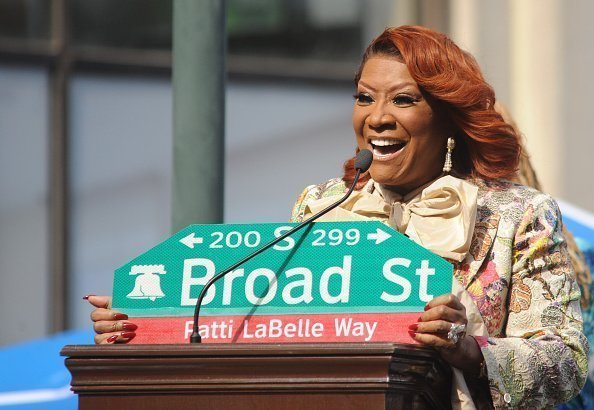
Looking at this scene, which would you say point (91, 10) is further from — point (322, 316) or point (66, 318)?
point (322, 316)

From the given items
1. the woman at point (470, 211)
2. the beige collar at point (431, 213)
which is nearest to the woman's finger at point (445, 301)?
the woman at point (470, 211)

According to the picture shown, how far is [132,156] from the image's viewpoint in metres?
9.01

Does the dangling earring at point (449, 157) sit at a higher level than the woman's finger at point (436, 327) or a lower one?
higher

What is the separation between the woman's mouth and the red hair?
5.3 inches

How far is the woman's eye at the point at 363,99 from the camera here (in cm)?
368

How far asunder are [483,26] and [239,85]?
154 cm

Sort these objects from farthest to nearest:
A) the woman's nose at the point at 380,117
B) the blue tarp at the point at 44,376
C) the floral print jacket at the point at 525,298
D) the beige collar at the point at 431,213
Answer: the blue tarp at the point at 44,376
the woman's nose at the point at 380,117
the beige collar at the point at 431,213
the floral print jacket at the point at 525,298

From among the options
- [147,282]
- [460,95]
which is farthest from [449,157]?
[147,282]

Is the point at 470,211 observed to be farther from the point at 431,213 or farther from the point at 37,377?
the point at 37,377

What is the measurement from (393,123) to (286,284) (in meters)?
0.68

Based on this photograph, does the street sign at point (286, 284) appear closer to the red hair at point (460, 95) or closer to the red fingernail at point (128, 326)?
the red fingernail at point (128, 326)

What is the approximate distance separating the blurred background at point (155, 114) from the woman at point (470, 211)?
16.5ft

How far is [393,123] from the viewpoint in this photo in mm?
3646

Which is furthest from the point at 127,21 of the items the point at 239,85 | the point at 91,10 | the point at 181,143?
the point at 181,143
